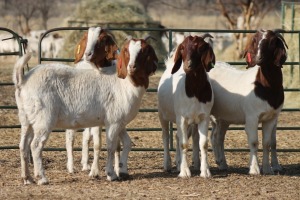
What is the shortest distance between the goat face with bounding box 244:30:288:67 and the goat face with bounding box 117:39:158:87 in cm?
129

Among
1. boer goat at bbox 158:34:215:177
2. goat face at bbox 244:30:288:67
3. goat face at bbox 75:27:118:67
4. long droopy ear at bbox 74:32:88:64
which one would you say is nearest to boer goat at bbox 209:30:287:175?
goat face at bbox 244:30:288:67

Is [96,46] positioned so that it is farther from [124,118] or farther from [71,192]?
[71,192]

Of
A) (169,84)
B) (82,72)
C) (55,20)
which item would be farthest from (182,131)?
(55,20)

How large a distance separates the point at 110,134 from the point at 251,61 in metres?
2.05

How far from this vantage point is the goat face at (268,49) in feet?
34.5

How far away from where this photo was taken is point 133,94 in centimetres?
1035

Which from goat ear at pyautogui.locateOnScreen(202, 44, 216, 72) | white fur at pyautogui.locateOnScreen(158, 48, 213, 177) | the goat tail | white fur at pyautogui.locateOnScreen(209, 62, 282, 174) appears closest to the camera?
the goat tail

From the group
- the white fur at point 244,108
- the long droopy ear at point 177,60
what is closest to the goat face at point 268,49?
the white fur at point 244,108

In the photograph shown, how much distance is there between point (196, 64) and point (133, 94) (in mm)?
845

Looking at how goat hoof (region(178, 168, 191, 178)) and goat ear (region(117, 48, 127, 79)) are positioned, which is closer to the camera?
goat ear (region(117, 48, 127, 79))

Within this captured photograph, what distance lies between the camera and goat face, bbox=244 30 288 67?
10508mm

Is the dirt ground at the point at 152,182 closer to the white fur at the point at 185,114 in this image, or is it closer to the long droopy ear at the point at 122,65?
the white fur at the point at 185,114

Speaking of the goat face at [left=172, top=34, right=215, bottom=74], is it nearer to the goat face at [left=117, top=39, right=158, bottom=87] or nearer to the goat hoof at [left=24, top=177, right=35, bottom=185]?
the goat face at [left=117, top=39, right=158, bottom=87]

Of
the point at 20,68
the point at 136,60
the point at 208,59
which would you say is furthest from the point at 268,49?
the point at 20,68
